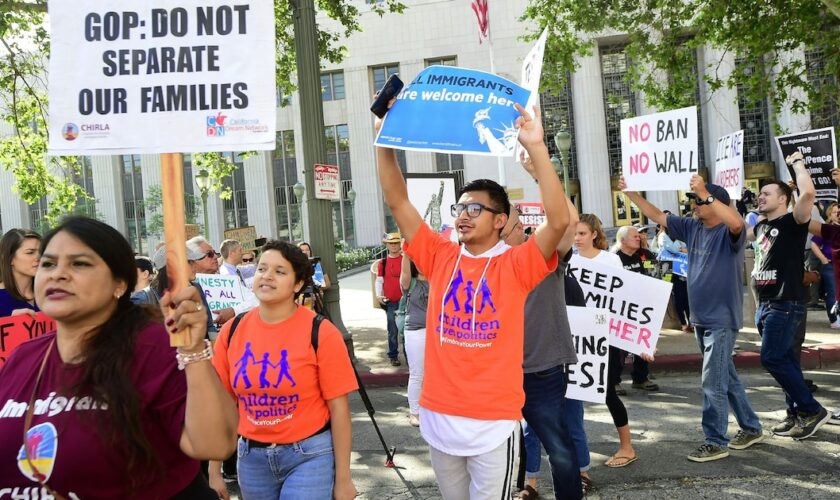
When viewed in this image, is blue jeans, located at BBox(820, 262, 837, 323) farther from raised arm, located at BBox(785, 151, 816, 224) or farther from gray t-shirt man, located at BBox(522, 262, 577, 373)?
gray t-shirt man, located at BBox(522, 262, 577, 373)

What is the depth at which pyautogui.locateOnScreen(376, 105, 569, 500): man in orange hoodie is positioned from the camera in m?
3.03

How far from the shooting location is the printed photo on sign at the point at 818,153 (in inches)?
→ 294

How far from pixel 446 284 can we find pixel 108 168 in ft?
168

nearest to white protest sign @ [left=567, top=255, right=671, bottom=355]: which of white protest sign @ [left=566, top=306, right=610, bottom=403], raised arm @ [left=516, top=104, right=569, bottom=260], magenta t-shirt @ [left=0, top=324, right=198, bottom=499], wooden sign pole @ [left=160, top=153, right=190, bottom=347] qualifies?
white protest sign @ [left=566, top=306, right=610, bottom=403]

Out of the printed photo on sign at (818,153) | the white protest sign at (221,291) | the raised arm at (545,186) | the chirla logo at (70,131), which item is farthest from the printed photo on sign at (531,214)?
the chirla logo at (70,131)

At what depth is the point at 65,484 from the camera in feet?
6.17

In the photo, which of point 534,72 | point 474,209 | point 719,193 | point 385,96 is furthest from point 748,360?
point 385,96

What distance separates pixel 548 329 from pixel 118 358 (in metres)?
2.64

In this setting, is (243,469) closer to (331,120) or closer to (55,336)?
(55,336)

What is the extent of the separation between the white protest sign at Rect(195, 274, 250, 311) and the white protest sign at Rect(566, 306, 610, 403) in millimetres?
3362

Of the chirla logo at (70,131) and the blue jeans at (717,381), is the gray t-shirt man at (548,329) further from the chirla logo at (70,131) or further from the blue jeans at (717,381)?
the chirla logo at (70,131)

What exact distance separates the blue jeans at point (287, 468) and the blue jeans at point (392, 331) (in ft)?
23.9

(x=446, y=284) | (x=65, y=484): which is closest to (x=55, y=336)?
(x=65, y=484)

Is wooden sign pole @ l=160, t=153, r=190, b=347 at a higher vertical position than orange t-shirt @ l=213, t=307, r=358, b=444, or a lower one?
higher
